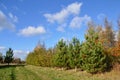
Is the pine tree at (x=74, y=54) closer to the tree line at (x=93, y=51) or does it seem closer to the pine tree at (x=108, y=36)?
the tree line at (x=93, y=51)

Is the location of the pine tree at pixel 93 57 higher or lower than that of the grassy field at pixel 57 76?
higher

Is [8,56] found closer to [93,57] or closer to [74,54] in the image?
[74,54]

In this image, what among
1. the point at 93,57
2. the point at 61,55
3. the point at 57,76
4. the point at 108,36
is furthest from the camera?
the point at 61,55

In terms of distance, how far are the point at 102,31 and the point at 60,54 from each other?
42.6 ft

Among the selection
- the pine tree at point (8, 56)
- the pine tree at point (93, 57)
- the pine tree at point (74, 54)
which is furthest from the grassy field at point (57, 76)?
the pine tree at point (8, 56)

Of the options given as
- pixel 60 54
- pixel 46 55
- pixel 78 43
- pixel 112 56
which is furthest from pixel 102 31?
pixel 46 55

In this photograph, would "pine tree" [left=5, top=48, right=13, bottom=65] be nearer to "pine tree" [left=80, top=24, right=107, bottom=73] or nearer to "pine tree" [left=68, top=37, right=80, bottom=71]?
"pine tree" [left=68, top=37, right=80, bottom=71]

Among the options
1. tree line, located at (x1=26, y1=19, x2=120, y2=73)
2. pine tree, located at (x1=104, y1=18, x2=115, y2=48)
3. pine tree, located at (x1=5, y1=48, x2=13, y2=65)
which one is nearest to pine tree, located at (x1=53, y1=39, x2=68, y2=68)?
tree line, located at (x1=26, y1=19, x2=120, y2=73)

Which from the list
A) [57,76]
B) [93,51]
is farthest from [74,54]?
[57,76]

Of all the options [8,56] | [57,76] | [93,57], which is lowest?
[57,76]

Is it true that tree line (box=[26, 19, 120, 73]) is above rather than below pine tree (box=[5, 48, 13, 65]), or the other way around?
below

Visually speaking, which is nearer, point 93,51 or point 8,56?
point 93,51

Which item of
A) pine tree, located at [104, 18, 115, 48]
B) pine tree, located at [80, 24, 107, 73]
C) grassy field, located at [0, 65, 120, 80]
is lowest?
grassy field, located at [0, 65, 120, 80]

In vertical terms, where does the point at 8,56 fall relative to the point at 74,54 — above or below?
above
